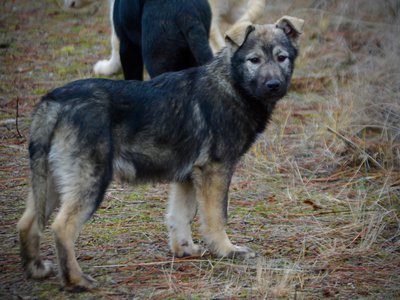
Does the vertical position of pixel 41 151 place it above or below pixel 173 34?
below

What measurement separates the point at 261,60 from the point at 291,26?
1.40 feet

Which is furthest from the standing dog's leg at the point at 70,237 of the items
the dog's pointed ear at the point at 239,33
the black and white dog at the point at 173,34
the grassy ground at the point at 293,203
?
the black and white dog at the point at 173,34

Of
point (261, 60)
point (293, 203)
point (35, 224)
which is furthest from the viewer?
point (293, 203)

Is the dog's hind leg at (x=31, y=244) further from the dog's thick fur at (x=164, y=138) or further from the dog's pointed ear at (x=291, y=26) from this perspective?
the dog's pointed ear at (x=291, y=26)

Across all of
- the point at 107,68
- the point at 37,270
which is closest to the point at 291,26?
the point at 37,270

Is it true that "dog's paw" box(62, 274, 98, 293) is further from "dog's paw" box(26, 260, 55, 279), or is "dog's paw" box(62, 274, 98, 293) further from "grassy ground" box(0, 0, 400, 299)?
"dog's paw" box(26, 260, 55, 279)

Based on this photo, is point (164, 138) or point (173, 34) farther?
point (173, 34)

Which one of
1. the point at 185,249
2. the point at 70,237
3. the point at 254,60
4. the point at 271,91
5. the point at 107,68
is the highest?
the point at 254,60

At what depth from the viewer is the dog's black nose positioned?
4.83 meters

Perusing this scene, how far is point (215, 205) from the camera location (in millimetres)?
4824

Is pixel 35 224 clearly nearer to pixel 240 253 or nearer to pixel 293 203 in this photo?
pixel 240 253

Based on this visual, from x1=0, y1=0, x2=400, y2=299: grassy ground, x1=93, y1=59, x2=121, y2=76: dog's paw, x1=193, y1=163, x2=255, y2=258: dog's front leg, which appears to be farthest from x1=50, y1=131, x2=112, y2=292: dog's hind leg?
x1=93, y1=59, x2=121, y2=76: dog's paw

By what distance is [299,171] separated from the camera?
22.6 feet

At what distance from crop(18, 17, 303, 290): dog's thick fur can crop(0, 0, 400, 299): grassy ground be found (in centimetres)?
32
